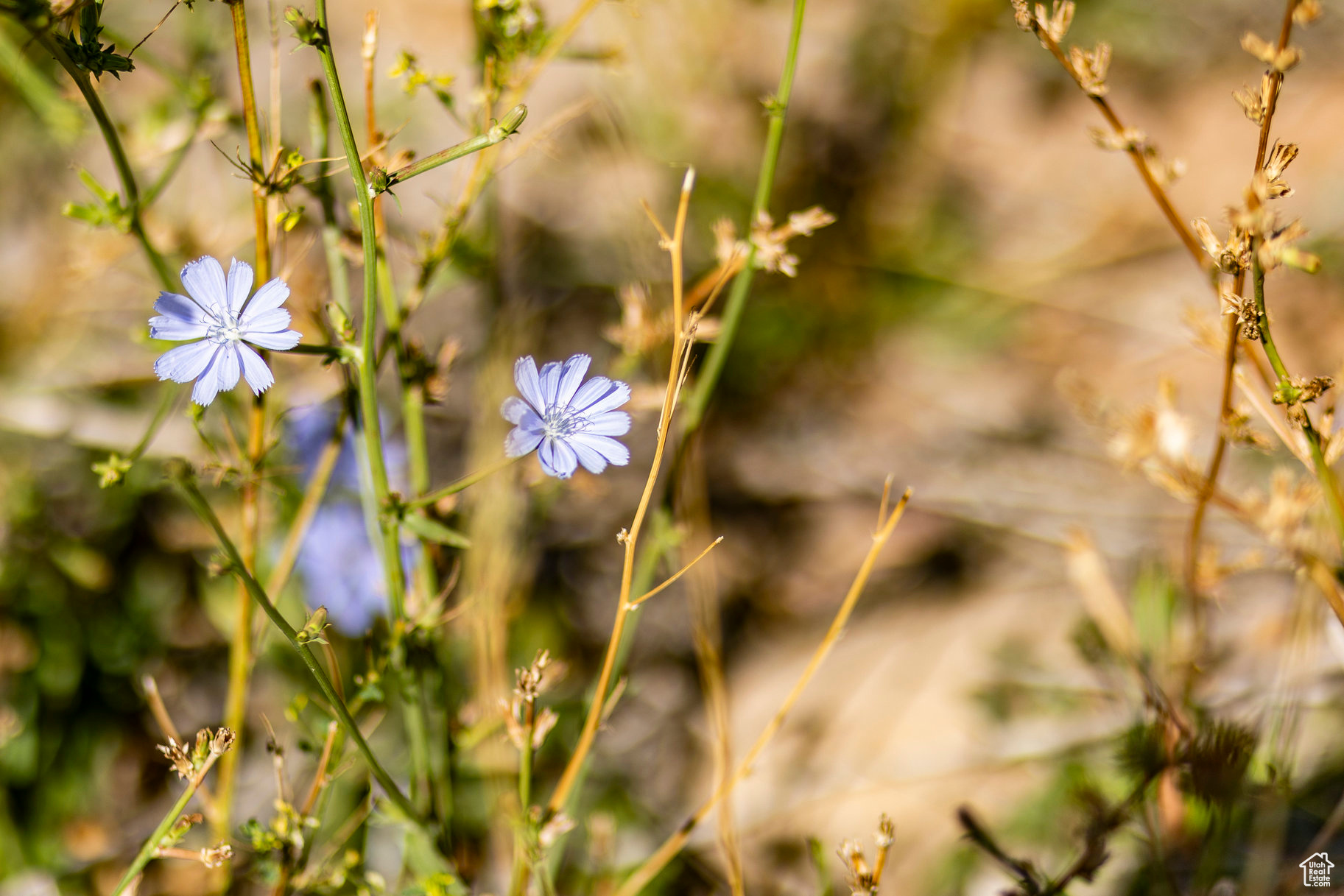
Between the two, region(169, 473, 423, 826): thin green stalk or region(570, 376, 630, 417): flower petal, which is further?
region(570, 376, 630, 417): flower petal

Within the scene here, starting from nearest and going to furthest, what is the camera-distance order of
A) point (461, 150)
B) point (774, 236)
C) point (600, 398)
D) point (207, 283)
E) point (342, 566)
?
point (461, 150) → point (207, 283) → point (600, 398) → point (774, 236) → point (342, 566)

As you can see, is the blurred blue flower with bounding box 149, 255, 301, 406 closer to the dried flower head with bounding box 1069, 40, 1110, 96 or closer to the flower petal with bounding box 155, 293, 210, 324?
the flower petal with bounding box 155, 293, 210, 324

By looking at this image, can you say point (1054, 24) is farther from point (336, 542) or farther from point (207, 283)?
point (336, 542)

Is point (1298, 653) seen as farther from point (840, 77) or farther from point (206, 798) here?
point (206, 798)

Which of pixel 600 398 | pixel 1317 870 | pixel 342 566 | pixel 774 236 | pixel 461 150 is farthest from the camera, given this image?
pixel 342 566

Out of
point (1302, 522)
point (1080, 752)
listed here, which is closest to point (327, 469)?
point (1080, 752)

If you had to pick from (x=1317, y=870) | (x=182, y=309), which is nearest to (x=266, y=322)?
(x=182, y=309)

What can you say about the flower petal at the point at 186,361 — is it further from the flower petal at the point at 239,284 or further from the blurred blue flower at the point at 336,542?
the blurred blue flower at the point at 336,542

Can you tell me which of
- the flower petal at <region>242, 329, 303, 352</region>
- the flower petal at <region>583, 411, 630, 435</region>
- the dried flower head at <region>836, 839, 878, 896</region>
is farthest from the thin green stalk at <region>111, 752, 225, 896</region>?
the dried flower head at <region>836, 839, 878, 896</region>
